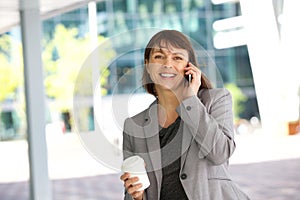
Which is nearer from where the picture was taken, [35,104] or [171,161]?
[171,161]

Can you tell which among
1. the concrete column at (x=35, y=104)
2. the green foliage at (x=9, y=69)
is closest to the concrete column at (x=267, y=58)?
the concrete column at (x=35, y=104)

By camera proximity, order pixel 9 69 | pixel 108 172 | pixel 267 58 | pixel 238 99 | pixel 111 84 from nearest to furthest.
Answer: pixel 111 84
pixel 108 172
pixel 267 58
pixel 9 69
pixel 238 99

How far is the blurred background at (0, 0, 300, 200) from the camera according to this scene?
1257mm

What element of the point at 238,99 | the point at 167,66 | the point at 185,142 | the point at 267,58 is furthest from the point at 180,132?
the point at 238,99

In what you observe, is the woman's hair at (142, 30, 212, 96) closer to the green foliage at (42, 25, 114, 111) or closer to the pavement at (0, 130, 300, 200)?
the pavement at (0, 130, 300, 200)

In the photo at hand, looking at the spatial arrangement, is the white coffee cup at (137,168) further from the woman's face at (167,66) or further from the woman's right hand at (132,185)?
the woman's face at (167,66)

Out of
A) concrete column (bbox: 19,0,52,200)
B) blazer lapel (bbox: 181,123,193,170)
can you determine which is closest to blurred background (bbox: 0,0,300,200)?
concrete column (bbox: 19,0,52,200)

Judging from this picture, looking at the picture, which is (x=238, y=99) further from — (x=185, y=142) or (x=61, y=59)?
(x=185, y=142)

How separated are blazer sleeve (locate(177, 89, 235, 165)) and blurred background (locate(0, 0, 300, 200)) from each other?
8 cm

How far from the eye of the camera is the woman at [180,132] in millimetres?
1177

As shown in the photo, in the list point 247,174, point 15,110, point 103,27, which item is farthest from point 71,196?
point 103,27

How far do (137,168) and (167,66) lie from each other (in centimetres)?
21

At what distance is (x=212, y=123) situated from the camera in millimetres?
Answer: 1173

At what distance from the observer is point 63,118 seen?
41.2 ft
